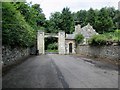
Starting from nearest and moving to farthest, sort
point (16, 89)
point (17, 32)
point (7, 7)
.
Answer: point (16, 89) → point (7, 7) → point (17, 32)

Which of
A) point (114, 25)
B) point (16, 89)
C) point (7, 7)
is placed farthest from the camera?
point (114, 25)

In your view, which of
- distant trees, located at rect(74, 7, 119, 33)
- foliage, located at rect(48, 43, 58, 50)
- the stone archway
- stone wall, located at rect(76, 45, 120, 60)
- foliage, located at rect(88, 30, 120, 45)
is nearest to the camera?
stone wall, located at rect(76, 45, 120, 60)

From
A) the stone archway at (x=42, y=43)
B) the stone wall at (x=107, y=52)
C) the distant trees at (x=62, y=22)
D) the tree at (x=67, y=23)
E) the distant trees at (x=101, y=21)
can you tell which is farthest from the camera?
the distant trees at (x=101, y=21)

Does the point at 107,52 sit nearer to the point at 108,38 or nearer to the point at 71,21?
the point at 108,38

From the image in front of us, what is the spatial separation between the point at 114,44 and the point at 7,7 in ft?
30.7

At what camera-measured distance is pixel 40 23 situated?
56625 millimetres

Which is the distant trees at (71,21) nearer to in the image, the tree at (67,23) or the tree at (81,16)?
the tree at (67,23)

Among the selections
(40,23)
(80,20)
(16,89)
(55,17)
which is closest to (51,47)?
(40,23)

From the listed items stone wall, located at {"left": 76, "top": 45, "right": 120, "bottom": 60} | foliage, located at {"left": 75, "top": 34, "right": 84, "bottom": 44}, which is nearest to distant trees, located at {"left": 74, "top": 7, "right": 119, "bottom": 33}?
foliage, located at {"left": 75, "top": 34, "right": 84, "bottom": 44}

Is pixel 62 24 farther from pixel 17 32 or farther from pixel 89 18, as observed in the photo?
pixel 17 32

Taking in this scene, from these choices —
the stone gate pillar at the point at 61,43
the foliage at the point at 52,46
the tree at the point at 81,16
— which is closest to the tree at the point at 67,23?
the foliage at the point at 52,46

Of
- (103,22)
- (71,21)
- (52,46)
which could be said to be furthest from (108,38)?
(103,22)

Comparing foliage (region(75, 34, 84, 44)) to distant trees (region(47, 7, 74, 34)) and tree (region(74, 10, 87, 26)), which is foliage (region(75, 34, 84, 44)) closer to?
distant trees (region(47, 7, 74, 34))

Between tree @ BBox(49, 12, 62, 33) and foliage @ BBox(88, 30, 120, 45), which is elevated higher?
tree @ BBox(49, 12, 62, 33)
